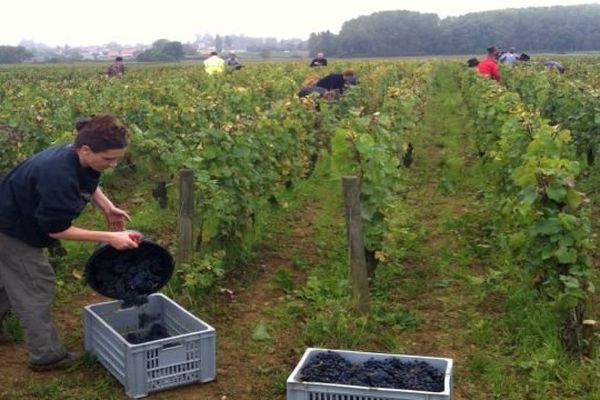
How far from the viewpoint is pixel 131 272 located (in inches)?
183

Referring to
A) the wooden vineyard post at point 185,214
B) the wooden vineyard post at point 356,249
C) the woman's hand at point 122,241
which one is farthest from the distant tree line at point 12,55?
the woman's hand at point 122,241

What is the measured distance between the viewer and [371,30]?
95188mm

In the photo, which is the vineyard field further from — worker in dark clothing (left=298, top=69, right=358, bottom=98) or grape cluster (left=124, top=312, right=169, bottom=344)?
worker in dark clothing (left=298, top=69, right=358, bottom=98)

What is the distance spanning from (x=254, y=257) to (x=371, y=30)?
9078 cm

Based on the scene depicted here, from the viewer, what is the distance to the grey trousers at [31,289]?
14.8ft

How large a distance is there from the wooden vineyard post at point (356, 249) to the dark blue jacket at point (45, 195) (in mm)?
1849

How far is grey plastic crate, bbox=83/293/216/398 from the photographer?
4.39 metres

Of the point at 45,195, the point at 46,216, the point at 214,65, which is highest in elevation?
the point at 214,65

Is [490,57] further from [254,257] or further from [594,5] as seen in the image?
[594,5]

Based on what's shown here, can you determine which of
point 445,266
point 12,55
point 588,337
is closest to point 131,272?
point 588,337

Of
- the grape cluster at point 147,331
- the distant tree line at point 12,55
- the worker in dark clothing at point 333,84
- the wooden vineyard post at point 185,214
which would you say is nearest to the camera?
the grape cluster at point 147,331

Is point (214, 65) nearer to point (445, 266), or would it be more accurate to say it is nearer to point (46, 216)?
point (445, 266)

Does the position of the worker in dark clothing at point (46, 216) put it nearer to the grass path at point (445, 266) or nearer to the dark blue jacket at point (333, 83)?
the grass path at point (445, 266)

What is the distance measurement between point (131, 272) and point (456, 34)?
96820mm
